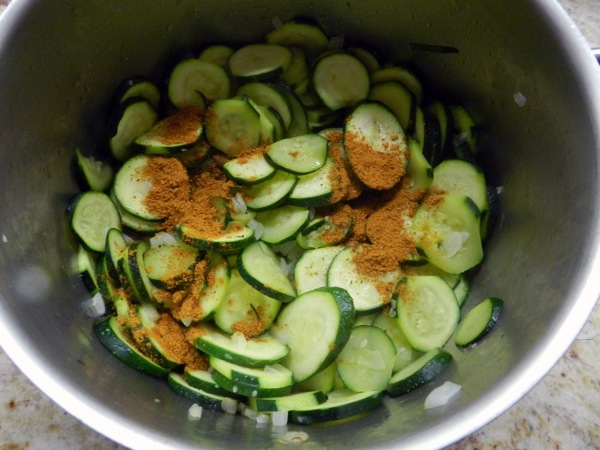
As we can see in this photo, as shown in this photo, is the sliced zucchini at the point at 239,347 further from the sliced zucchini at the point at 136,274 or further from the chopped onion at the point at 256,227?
the chopped onion at the point at 256,227

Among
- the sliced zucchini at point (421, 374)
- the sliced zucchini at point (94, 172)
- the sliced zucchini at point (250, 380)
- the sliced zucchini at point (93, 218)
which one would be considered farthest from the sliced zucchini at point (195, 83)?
the sliced zucchini at point (421, 374)

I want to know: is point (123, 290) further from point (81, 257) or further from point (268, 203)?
point (268, 203)

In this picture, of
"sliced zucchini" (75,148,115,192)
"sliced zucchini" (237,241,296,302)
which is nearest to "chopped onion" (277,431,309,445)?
"sliced zucchini" (237,241,296,302)

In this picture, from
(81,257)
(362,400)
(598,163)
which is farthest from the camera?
(81,257)

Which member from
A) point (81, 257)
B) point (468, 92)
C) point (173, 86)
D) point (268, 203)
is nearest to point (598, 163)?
point (468, 92)

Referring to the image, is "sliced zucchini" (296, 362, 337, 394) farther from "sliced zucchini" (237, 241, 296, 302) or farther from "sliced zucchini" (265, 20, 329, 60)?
"sliced zucchini" (265, 20, 329, 60)
